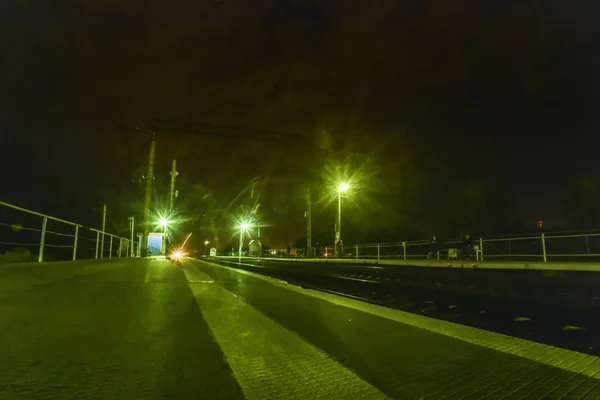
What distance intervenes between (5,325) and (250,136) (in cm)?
9268

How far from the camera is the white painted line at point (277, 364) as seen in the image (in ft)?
12.0

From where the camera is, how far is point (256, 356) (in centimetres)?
469

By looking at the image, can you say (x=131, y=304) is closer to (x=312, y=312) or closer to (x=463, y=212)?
(x=312, y=312)

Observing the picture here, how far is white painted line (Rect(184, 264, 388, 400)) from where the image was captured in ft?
12.0

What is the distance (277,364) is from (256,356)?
348 mm

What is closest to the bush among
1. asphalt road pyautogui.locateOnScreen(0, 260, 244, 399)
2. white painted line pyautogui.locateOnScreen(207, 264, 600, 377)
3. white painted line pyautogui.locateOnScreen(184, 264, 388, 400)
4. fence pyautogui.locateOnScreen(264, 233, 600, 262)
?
asphalt road pyautogui.locateOnScreen(0, 260, 244, 399)

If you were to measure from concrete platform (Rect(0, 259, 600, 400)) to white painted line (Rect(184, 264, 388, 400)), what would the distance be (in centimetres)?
1

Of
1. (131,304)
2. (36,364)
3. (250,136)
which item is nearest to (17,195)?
(131,304)

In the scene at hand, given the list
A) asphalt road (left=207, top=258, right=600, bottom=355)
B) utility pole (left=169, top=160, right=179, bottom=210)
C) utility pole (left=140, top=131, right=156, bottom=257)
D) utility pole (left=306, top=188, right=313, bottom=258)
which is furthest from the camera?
utility pole (left=169, top=160, right=179, bottom=210)

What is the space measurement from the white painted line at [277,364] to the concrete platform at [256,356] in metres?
0.01

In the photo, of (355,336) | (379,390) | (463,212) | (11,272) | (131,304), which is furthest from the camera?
(463,212)

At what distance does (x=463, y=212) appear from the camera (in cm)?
7344

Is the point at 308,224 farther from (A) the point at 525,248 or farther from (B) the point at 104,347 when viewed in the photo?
(B) the point at 104,347

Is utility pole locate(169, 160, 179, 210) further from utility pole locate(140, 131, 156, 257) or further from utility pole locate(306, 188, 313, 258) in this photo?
utility pole locate(306, 188, 313, 258)
